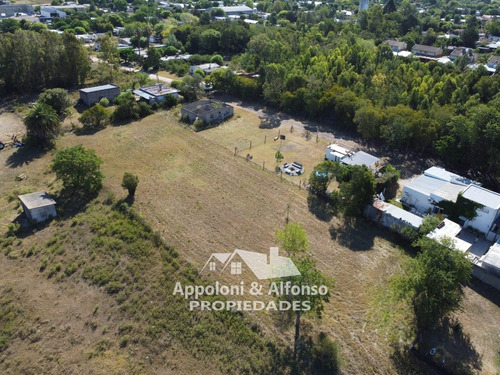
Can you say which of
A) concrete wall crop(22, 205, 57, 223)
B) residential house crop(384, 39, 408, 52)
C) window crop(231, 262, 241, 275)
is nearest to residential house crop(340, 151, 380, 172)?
window crop(231, 262, 241, 275)

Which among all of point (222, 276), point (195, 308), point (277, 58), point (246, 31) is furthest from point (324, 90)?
point (246, 31)

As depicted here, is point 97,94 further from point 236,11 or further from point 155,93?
point 236,11

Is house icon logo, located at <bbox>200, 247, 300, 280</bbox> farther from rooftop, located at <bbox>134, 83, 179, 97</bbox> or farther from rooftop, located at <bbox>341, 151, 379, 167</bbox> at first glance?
rooftop, located at <bbox>134, 83, 179, 97</bbox>

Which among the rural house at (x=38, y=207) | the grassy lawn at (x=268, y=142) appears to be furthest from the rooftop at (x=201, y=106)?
the rural house at (x=38, y=207)

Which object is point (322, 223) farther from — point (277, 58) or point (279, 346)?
point (277, 58)

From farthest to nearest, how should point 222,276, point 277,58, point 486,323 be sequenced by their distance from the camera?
point 277,58, point 222,276, point 486,323

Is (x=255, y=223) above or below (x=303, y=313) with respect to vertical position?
below

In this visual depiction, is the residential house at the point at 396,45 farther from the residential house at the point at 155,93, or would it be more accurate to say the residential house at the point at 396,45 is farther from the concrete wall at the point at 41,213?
the concrete wall at the point at 41,213

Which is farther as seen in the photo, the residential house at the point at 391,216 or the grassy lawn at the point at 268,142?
the grassy lawn at the point at 268,142
